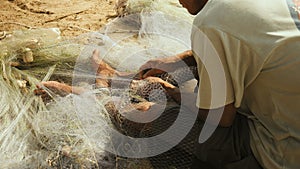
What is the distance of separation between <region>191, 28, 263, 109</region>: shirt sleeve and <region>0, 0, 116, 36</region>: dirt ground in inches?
87.9

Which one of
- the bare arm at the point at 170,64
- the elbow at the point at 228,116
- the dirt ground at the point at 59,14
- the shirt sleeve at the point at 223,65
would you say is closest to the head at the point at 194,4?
the shirt sleeve at the point at 223,65

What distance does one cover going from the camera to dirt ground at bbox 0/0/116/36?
13.2 feet

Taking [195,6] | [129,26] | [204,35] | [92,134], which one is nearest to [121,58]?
[129,26]

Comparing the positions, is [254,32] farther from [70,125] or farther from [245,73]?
[70,125]

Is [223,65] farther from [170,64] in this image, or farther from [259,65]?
[170,64]

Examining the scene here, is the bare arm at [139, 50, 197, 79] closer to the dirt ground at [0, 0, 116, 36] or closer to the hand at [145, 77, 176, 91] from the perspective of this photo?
the hand at [145, 77, 176, 91]

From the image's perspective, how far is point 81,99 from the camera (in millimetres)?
2633

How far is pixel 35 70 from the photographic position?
313 centimetres

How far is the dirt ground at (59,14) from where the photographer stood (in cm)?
404

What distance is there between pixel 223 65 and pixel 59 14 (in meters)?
2.88

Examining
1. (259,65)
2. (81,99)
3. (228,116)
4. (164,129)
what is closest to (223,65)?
(259,65)

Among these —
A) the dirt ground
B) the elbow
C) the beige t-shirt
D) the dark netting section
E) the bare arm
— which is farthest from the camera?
the dirt ground

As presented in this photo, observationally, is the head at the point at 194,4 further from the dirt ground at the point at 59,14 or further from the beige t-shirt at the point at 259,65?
the dirt ground at the point at 59,14

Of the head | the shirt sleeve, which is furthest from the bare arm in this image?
the shirt sleeve
